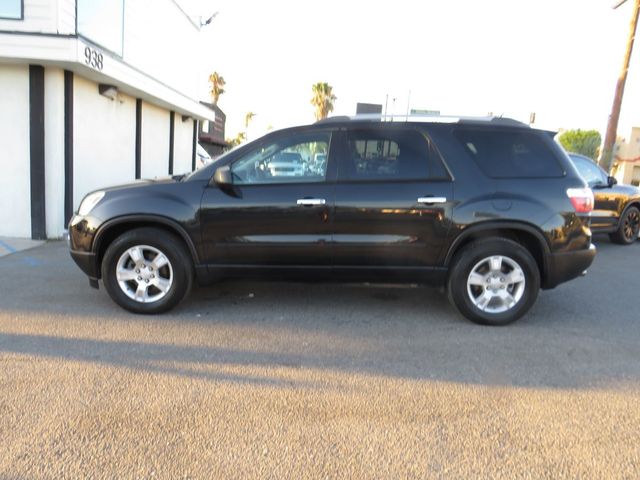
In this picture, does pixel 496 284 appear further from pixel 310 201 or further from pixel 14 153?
pixel 14 153

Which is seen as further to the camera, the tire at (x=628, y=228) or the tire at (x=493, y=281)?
the tire at (x=628, y=228)

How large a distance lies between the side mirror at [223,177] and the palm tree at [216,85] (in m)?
50.4

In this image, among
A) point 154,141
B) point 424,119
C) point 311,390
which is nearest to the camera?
point 311,390

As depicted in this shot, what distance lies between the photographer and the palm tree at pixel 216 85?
52.1 m

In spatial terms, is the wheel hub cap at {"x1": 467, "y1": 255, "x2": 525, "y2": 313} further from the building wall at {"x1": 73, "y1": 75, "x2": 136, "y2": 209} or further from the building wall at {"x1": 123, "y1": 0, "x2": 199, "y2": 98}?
the building wall at {"x1": 123, "y1": 0, "x2": 199, "y2": 98}

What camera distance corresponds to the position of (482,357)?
3982 millimetres

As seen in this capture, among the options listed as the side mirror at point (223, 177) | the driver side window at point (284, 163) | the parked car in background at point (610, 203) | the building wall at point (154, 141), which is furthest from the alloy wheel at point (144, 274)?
the building wall at point (154, 141)

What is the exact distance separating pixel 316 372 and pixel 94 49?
7.11 metres

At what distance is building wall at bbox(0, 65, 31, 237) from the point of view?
27.0 ft

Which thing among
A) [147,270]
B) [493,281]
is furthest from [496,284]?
[147,270]

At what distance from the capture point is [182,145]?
1541cm

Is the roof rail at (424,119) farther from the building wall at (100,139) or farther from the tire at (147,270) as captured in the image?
the building wall at (100,139)

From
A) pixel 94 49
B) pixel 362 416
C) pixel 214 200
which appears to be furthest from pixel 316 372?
pixel 94 49

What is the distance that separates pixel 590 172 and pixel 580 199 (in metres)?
5.51
